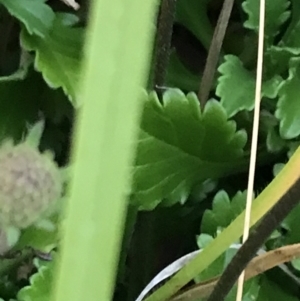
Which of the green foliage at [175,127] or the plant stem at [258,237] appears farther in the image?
the green foliage at [175,127]

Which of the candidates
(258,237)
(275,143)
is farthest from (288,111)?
(258,237)

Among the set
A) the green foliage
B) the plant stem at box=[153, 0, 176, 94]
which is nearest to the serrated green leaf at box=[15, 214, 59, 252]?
the green foliage

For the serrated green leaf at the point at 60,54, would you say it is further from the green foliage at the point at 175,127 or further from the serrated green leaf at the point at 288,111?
the serrated green leaf at the point at 288,111

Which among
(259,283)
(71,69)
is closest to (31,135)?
(71,69)

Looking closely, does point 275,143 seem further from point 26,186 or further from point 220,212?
point 26,186

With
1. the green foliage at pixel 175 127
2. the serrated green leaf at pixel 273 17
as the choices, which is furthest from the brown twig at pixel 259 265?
the serrated green leaf at pixel 273 17
